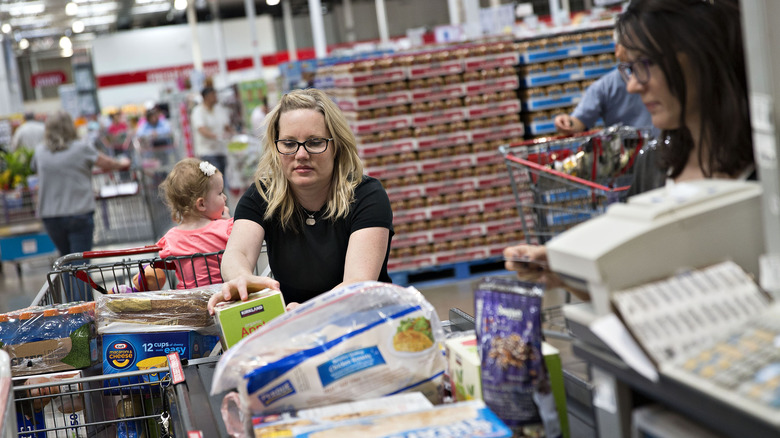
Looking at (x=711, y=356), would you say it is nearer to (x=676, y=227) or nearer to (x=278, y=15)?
(x=676, y=227)

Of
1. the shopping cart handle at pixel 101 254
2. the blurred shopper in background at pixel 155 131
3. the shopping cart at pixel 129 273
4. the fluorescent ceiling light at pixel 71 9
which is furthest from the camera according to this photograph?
the fluorescent ceiling light at pixel 71 9

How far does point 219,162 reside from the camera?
11391 millimetres

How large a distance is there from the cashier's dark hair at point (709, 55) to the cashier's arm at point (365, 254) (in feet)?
3.83

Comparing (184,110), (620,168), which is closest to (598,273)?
→ (620,168)

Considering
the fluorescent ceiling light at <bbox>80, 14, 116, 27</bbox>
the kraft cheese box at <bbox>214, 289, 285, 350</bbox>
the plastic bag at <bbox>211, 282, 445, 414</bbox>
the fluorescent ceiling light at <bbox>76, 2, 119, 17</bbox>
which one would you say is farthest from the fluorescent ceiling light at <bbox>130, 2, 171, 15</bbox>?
the plastic bag at <bbox>211, 282, 445, 414</bbox>

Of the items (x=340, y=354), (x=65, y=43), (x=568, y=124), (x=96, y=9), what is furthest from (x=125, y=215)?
(x=65, y=43)

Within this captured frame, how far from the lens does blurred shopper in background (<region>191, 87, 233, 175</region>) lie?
11211 millimetres

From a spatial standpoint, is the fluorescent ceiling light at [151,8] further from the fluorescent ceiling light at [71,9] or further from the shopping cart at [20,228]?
the shopping cart at [20,228]

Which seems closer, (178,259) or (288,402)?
(288,402)

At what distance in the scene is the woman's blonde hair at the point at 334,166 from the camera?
2.62 meters

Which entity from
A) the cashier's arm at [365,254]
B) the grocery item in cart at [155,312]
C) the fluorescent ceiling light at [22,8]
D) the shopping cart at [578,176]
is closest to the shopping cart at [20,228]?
the shopping cart at [578,176]

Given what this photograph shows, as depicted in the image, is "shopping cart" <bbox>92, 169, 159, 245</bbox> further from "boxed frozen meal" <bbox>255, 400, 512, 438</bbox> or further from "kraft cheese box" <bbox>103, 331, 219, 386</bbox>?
"boxed frozen meal" <bbox>255, 400, 512, 438</bbox>

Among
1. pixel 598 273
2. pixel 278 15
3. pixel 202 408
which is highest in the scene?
pixel 278 15

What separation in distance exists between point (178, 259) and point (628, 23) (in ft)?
6.44
